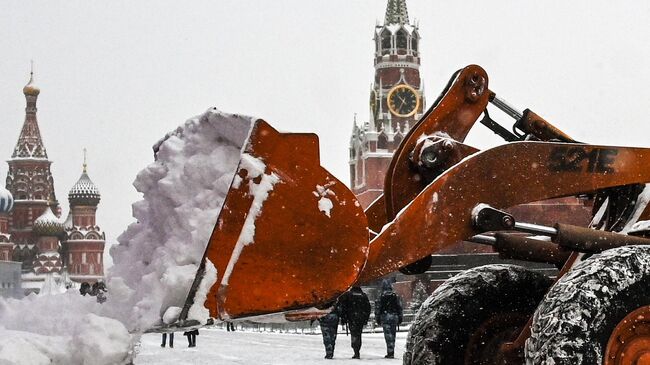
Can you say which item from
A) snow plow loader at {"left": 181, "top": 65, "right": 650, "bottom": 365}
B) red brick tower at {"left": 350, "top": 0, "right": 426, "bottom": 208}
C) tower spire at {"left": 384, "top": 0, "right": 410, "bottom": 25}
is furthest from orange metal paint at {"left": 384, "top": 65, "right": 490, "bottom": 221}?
tower spire at {"left": 384, "top": 0, "right": 410, "bottom": 25}

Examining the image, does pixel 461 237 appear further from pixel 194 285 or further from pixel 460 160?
pixel 194 285

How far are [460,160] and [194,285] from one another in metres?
1.59

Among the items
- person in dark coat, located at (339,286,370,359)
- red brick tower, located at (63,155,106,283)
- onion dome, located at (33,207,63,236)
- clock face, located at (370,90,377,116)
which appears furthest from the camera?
red brick tower, located at (63,155,106,283)

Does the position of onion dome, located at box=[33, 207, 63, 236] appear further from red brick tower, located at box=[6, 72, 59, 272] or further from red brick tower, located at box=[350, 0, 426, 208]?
red brick tower, located at box=[350, 0, 426, 208]

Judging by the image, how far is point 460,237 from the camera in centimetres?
505

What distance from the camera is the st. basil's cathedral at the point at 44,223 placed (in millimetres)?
114000

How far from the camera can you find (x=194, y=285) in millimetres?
4426

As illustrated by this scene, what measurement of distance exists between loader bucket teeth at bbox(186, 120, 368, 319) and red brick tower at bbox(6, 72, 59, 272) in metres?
113

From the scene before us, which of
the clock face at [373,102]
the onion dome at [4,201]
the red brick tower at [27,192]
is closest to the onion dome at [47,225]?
the red brick tower at [27,192]

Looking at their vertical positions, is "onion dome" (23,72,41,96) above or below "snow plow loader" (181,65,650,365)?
above

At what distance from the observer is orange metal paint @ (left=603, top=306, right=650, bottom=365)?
15.0 ft

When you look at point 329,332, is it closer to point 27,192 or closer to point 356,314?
point 356,314

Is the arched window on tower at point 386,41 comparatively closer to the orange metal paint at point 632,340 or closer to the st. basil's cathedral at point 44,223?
the st. basil's cathedral at point 44,223

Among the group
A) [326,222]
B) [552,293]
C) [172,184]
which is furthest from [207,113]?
[552,293]
